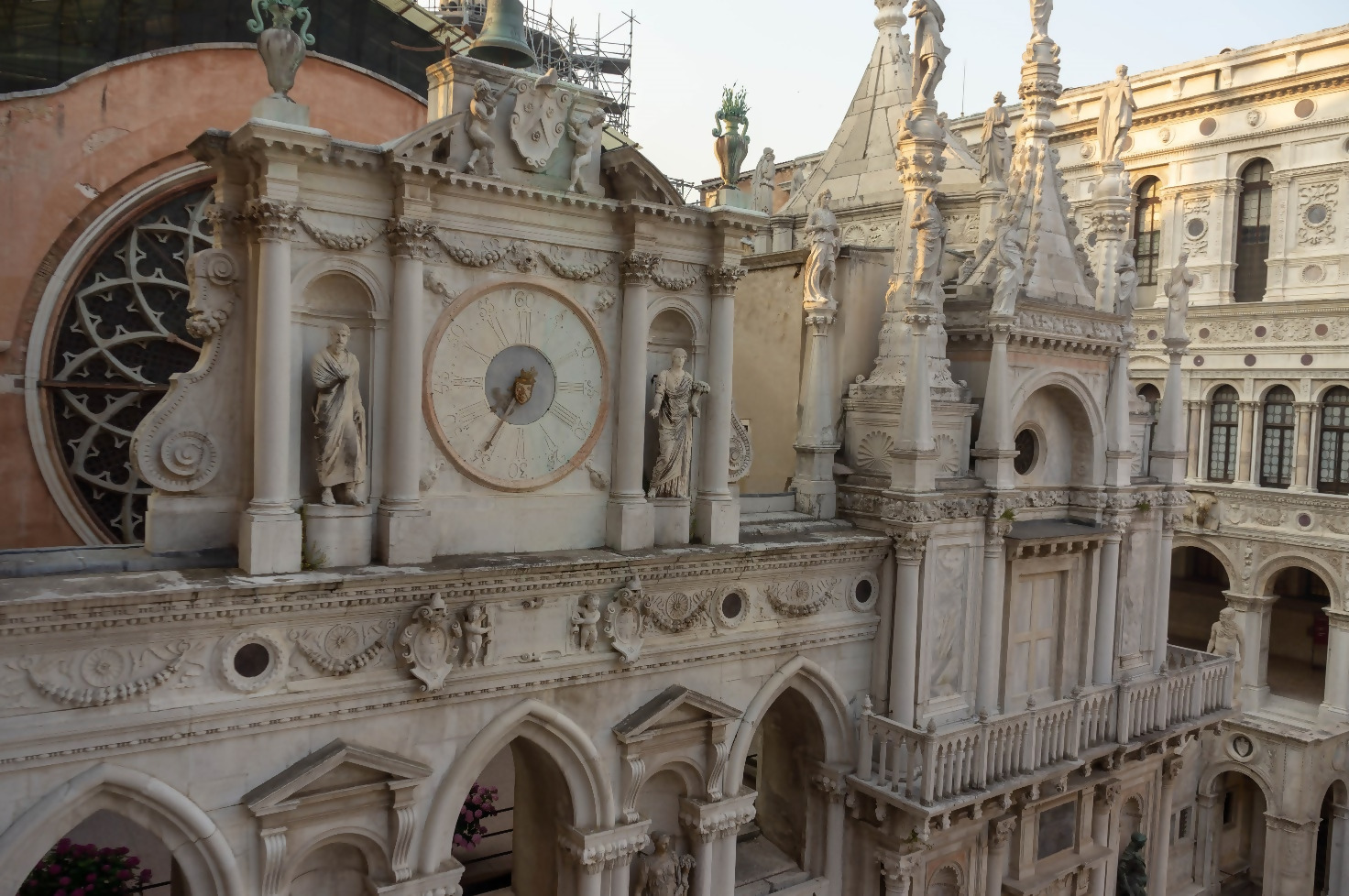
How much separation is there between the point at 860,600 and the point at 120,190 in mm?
12043

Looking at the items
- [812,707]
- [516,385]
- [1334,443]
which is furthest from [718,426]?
[1334,443]

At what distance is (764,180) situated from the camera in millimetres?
20219

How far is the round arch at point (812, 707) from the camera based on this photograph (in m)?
13.2

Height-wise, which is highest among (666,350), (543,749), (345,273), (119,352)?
(345,273)

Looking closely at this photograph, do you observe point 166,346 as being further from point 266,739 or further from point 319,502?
point 266,739

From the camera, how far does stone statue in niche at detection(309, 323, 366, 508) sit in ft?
33.3

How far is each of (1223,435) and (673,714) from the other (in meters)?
23.1

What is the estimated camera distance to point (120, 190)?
47.4 ft

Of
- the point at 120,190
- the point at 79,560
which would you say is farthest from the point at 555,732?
the point at 120,190

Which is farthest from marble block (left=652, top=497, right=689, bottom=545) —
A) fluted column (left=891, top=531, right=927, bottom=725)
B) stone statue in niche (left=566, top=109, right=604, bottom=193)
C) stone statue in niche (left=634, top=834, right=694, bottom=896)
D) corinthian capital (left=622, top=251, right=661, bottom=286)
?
stone statue in niche (left=566, top=109, right=604, bottom=193)

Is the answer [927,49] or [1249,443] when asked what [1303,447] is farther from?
[927,49]

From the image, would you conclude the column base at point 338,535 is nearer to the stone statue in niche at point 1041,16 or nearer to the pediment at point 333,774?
the pediment at point 333,774

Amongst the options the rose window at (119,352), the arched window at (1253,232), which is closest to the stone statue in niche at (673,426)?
the rose window at (119,352)

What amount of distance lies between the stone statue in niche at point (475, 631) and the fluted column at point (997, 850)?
30.1ft
